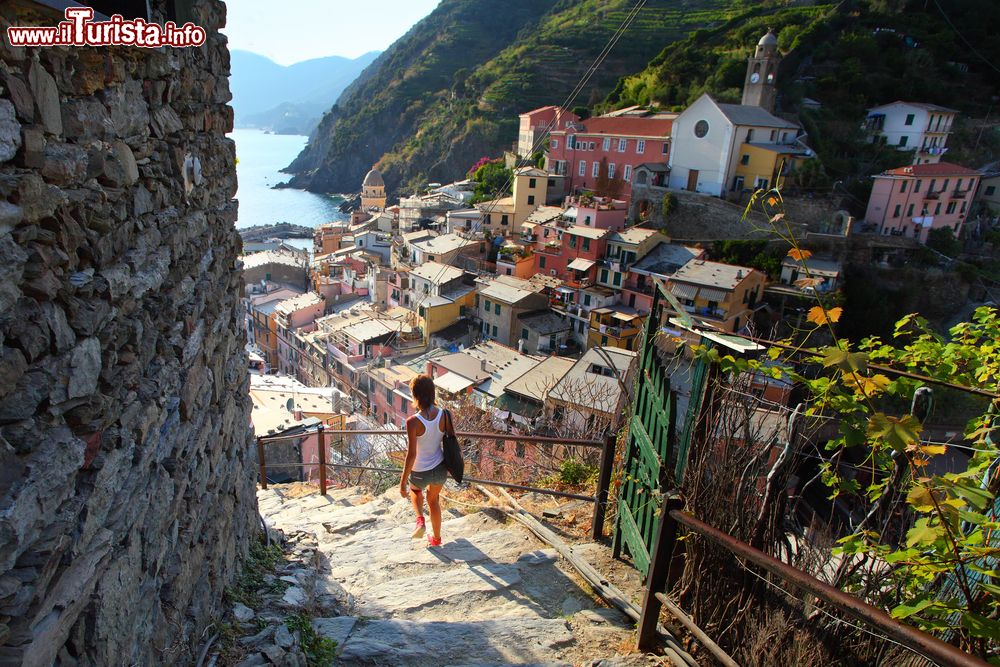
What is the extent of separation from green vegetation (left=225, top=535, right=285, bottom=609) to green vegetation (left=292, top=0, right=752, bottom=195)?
46.7m

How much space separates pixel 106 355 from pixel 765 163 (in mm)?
30653

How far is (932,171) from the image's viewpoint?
2512 cm

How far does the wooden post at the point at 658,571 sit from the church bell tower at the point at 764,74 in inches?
1326

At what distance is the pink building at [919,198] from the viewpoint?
81.8 feet

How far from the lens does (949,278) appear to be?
23.5m

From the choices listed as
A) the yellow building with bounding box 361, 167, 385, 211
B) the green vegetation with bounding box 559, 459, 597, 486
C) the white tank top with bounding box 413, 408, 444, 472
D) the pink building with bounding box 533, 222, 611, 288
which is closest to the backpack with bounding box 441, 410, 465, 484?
the white tank top with bounding box 413, 408, 444, 472

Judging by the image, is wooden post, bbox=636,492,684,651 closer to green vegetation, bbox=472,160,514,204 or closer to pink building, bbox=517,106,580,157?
green vegetation, bbox=472,160,514,204

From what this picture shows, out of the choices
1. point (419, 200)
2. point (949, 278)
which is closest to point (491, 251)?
point (419, 200)

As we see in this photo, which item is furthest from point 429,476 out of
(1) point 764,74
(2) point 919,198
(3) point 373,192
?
(3) point 373,192

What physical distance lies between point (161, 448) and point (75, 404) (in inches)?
25.8

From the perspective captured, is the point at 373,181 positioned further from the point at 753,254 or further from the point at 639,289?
the point at 753,254

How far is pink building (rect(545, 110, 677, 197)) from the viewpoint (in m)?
31.1

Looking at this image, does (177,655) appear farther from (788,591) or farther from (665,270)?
(665,270)

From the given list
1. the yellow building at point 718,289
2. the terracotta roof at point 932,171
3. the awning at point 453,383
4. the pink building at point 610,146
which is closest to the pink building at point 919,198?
the terracotta roof at point 932,171
